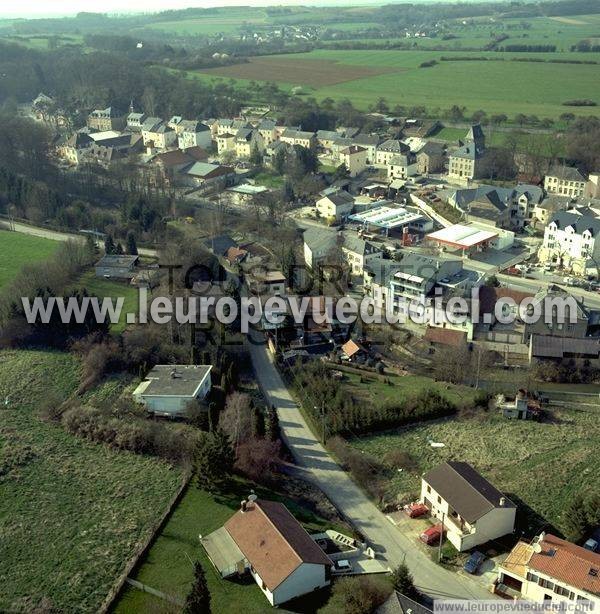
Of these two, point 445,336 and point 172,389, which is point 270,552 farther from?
point 445,336

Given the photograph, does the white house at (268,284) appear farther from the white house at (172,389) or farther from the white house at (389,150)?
the white house at (389,150)

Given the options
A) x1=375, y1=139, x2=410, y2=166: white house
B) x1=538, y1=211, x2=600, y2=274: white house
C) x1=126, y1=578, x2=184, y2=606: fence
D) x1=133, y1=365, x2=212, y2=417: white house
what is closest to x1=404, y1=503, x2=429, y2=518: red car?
x1=126, y1=578, x2=184, y2=606: fence

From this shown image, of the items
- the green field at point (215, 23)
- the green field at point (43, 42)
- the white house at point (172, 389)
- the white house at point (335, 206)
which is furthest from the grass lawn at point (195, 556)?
the green field at point (215, 23)

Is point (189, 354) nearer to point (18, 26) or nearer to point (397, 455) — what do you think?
point (397, 455)

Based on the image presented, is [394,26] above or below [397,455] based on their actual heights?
above

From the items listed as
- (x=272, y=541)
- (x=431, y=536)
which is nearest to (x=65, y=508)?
(x=272, y=541)

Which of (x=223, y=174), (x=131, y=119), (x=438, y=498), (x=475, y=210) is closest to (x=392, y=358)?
(x=438, y=498)

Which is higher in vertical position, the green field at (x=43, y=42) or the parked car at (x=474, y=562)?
the green field at (x=43, y=42)
